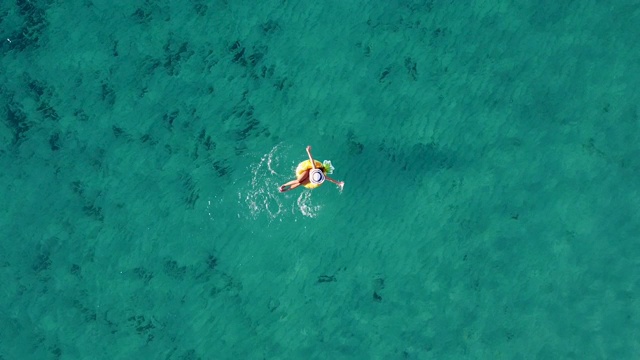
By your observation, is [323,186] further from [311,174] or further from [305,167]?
[311,174]

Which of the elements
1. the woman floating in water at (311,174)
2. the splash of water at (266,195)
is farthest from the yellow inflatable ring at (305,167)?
the splash of water at (266,195)

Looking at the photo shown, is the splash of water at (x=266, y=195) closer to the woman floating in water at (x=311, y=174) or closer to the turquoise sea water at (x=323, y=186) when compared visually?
the turquoise sea water at (x=323, y=186)

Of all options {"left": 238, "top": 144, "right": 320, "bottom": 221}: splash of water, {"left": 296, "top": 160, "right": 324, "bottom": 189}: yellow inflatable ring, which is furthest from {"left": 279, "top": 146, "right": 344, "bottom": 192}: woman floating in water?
{"left": 238, "top": 144, "right": 320, "bottom": 221}: splash of water

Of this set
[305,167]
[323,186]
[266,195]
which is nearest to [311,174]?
[305,167]

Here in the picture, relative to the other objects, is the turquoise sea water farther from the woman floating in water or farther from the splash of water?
the woman floating in water

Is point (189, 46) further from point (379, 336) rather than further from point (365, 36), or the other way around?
point (379, 336)
